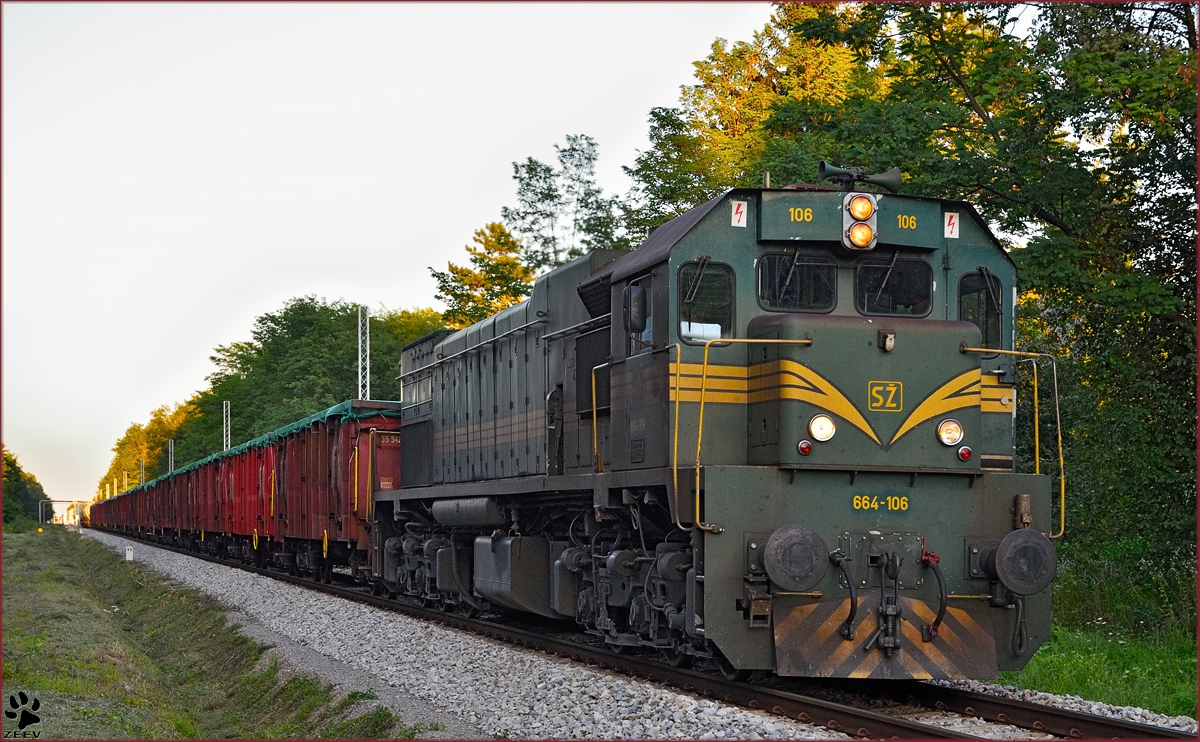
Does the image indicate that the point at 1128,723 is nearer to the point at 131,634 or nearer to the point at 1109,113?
the point at 1109,113

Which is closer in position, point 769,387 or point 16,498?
point 769,387

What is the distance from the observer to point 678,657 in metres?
10.1

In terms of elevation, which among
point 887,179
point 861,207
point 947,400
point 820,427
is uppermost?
point 887,179

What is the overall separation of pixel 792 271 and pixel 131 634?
1409 centimetres

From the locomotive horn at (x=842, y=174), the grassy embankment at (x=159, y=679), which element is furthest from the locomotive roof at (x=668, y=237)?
the grassy embankment at (x=159, y=679)

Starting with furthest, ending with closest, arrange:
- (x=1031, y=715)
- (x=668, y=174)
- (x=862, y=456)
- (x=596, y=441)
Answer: (x=668, y=174)
(x=596, y=441)
(x=862, y=456)
(x=1031, y=715)

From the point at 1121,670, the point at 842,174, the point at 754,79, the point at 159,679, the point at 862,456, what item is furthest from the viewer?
the point at 754,79

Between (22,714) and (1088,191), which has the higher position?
(1088,191)

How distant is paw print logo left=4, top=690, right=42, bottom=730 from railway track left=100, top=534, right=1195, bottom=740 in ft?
15.5

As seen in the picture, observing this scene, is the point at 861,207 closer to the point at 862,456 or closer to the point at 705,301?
the point at 705,301

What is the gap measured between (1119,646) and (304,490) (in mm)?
16570

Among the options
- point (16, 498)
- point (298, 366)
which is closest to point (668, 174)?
point (298, 366)

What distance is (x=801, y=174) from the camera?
1883 cm

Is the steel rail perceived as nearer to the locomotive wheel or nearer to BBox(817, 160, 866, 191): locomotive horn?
the locomotive wheel
